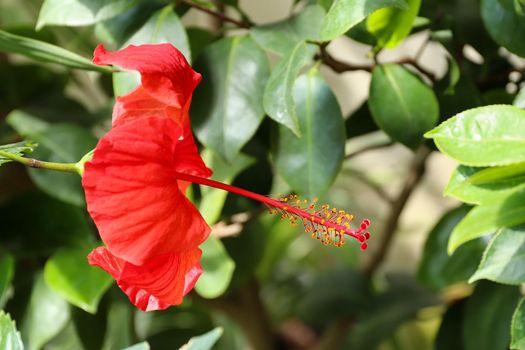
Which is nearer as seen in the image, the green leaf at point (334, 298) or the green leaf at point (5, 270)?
the green leaf at point (5, 270)

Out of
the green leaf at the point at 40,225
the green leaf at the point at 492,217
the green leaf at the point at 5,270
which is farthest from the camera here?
the green leaf at the point at 40,225

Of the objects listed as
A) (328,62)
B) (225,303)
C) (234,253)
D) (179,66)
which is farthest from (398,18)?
(225,303)

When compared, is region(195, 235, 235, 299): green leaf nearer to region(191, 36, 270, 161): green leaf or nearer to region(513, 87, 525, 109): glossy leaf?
region(191, 36, 270, 161): green leaf

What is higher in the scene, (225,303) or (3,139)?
(3,139)

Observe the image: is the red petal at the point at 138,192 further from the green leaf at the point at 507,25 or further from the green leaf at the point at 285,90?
the green leaf at the point at 507,25

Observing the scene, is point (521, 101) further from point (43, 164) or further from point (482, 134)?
point (43, 164)

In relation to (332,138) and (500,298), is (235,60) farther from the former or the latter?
(500,298)

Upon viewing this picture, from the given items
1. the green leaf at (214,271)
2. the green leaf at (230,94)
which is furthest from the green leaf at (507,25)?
the green leaf at (214,271)

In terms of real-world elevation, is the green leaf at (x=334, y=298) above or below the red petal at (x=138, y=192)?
below
